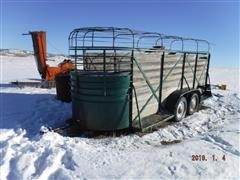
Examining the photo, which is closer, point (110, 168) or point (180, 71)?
point (110, 168)

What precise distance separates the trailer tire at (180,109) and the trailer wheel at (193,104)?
0.91ft

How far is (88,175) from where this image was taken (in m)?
4.89

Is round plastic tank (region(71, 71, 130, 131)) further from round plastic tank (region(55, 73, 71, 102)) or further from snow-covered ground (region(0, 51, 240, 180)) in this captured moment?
round plastic tank (region(55, 73, 71, 102))

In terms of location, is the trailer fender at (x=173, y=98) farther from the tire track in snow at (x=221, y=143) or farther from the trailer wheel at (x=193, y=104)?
the tire track in snow at (x=221, y=143)

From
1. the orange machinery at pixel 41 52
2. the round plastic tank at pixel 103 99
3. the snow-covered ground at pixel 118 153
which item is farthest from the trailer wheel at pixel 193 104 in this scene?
the orange machinery at pixel 41 52

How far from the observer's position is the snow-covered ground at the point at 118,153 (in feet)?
16.4

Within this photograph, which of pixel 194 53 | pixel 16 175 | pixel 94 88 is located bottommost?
pixel 16 175

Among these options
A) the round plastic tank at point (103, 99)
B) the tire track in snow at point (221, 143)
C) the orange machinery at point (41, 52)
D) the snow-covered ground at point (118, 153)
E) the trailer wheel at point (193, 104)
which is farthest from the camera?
the orange machinery at point (41, 52)

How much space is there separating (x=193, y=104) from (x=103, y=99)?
3949mm

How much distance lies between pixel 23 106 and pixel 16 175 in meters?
4.87

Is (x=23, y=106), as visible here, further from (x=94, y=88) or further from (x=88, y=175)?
(x=88, y=175)

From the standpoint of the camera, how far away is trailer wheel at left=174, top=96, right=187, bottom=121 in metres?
8.37

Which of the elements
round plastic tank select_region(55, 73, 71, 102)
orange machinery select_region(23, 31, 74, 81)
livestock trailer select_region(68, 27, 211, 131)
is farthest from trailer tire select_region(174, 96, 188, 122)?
orange machinery select_region(23, 31, 74, 81)

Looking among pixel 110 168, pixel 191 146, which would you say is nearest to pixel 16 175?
pixel 110 168
